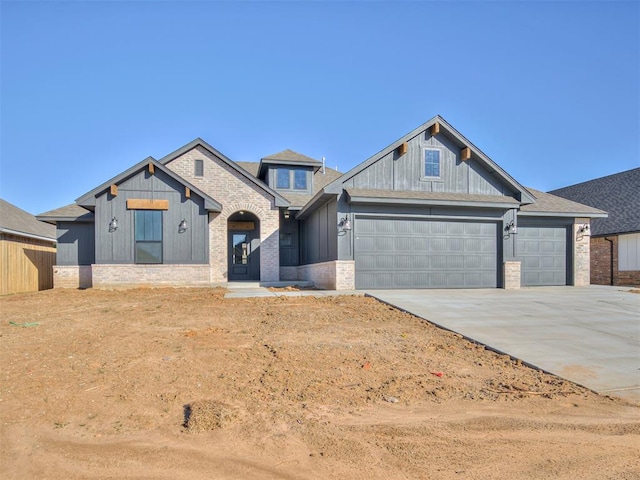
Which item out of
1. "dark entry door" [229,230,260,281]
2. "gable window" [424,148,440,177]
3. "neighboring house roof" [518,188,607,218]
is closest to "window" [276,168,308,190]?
"dark entry door" [229,230,260,281]

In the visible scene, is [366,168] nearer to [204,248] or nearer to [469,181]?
[469,181]

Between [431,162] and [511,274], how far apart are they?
5498 millimetres

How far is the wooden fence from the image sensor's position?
1698cm

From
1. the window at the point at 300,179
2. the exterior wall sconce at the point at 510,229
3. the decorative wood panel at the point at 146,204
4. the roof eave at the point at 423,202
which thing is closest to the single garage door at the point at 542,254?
the exterior wall sconce at the point at 510,229

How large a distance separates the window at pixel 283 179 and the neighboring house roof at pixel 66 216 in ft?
30.2

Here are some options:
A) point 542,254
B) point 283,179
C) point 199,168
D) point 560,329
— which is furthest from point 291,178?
point 560,329

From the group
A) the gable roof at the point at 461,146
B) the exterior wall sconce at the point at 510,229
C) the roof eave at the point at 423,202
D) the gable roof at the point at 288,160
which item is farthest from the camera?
the gable roof at the point at 288,160

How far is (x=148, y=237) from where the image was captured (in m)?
16.3

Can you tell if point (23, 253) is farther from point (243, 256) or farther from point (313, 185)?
point (313, 185)

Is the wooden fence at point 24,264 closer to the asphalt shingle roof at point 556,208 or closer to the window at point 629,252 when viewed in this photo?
the asphalt shingle roof at point 556,208

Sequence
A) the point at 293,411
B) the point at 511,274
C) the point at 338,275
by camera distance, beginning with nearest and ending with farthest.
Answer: the point at 293,411, the point at 338,275, the point at 511,274

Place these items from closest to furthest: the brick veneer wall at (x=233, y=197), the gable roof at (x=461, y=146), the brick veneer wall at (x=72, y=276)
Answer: the gable roof at (x=461, y=146) < the brick veneer wall at (x=72, y=276) < the brick veneer wall at (x=233, y=197)

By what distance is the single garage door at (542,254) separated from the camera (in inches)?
672

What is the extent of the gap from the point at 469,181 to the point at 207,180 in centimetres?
1174
